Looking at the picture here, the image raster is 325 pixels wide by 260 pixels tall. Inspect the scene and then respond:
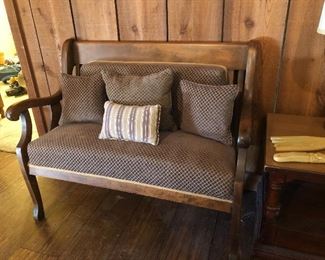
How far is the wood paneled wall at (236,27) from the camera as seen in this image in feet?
5.01

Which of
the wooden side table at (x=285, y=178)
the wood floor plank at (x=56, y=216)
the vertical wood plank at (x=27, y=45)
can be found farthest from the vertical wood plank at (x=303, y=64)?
the vertical wood plank at (x=27, y=45)

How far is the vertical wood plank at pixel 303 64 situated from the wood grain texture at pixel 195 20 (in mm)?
400

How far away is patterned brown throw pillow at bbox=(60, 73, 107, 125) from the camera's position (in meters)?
1.74

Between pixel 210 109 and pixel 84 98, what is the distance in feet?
2.60

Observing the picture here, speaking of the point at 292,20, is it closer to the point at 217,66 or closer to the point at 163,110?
the point at 217,66

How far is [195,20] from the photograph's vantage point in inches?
66.3

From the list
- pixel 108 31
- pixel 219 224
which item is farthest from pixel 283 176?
pixel 108 31

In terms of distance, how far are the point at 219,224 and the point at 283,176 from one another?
Result: 624mm

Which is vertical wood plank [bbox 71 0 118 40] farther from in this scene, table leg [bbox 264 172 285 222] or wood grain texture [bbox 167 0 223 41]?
table leg [bbox 264 172 285 222]

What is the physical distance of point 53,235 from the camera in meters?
1.63

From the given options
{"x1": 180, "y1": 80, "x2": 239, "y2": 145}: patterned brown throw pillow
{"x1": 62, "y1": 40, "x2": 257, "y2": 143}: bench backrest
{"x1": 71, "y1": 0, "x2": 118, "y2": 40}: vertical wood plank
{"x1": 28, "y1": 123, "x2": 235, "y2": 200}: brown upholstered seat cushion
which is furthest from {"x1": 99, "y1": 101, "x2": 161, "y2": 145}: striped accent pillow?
{"x1": 71, "y1": 0, "x2": 118, "y2": 40}: vertical wood plank

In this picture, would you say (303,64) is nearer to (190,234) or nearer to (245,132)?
(245,132)

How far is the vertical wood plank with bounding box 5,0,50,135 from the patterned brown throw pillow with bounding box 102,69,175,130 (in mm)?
917

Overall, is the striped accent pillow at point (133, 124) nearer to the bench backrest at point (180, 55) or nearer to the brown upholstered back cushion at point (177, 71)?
the brown upholstered back cushion at point (177, 71)
